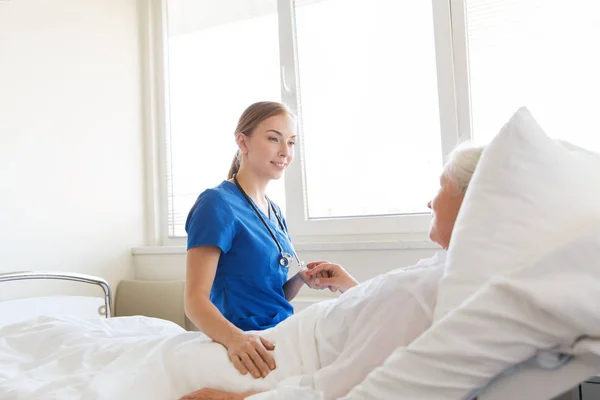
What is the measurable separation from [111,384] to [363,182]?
1507 millimetres

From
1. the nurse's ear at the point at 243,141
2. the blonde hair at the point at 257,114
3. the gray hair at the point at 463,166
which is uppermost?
the blonde hair at the point at 257,114

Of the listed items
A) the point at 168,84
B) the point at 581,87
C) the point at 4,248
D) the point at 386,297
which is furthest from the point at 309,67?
the point at 386,297

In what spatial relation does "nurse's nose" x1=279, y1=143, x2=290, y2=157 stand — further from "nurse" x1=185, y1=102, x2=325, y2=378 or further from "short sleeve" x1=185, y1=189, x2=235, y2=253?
"short sleeve" x1=185, y1=189, x2=235, y2=253

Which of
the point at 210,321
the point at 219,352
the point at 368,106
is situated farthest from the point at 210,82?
the point at 219,352

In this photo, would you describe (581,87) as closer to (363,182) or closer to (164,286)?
(363,182)

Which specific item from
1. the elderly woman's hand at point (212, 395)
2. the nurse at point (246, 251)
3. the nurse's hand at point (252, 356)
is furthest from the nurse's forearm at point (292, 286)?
the elderly woman's hand at point (212, 395)

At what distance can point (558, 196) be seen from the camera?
852mm

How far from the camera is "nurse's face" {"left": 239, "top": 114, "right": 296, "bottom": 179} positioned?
1.65 m

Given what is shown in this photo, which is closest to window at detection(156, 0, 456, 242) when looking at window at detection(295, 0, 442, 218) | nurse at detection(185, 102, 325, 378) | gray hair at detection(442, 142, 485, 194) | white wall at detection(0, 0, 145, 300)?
window at detection(295, 0, 442, 218)

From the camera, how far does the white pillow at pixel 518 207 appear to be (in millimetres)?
827

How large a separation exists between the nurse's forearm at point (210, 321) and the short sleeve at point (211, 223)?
16cm

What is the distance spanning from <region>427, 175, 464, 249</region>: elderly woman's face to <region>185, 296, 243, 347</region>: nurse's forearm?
498 mm

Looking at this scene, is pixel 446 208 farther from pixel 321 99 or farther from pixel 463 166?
pixel 321 99

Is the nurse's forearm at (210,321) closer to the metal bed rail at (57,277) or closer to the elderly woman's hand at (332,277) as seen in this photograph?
the elderly woman's hand at (332,277)
